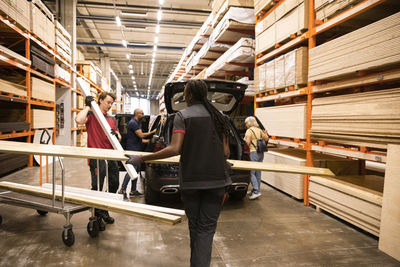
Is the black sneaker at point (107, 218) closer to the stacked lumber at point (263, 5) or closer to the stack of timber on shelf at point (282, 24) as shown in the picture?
the stack of timber on shelf at point (282, 24)

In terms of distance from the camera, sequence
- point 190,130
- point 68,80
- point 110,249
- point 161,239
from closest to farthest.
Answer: point 190,130, point 110,249, point 161,239, point 68,80

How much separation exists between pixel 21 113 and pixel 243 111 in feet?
22.8

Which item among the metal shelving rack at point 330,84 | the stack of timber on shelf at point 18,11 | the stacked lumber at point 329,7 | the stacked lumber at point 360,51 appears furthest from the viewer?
Result: the stack of timber on shelf at point 18,11

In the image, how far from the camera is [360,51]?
12.1 feet

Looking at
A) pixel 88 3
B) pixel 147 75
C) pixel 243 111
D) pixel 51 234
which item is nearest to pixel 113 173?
pixel 51 234

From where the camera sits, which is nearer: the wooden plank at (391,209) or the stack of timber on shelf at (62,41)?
the wooden plank at (391,209)

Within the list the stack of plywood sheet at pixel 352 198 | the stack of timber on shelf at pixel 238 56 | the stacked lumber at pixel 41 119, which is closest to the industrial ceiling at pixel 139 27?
the stack of timber on shelf at pixel 238 56

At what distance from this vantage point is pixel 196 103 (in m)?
2.22

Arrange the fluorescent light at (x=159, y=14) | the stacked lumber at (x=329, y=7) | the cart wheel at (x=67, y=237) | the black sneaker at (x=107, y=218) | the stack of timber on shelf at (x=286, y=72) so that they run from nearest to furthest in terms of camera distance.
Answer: the cart wheel at (x=67, y=237)
the black sneaker at (x=107, y=218)
the stacked lumber at (x=329, y=7)
the stack of timber on shelf at (x=286, y=72)
the fluorescent light at (x=159, y=14)

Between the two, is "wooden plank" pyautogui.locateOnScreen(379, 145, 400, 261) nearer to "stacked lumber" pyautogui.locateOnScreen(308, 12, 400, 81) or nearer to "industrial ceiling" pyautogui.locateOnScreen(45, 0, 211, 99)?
"stacked lumber" pyautogui.locateOnScreen(308, 12, 400, 81)

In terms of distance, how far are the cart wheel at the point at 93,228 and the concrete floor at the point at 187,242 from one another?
0.27ft

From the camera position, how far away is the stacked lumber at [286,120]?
5.02 meters

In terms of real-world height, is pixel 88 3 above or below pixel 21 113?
above

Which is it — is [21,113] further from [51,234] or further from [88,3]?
[88,3]
